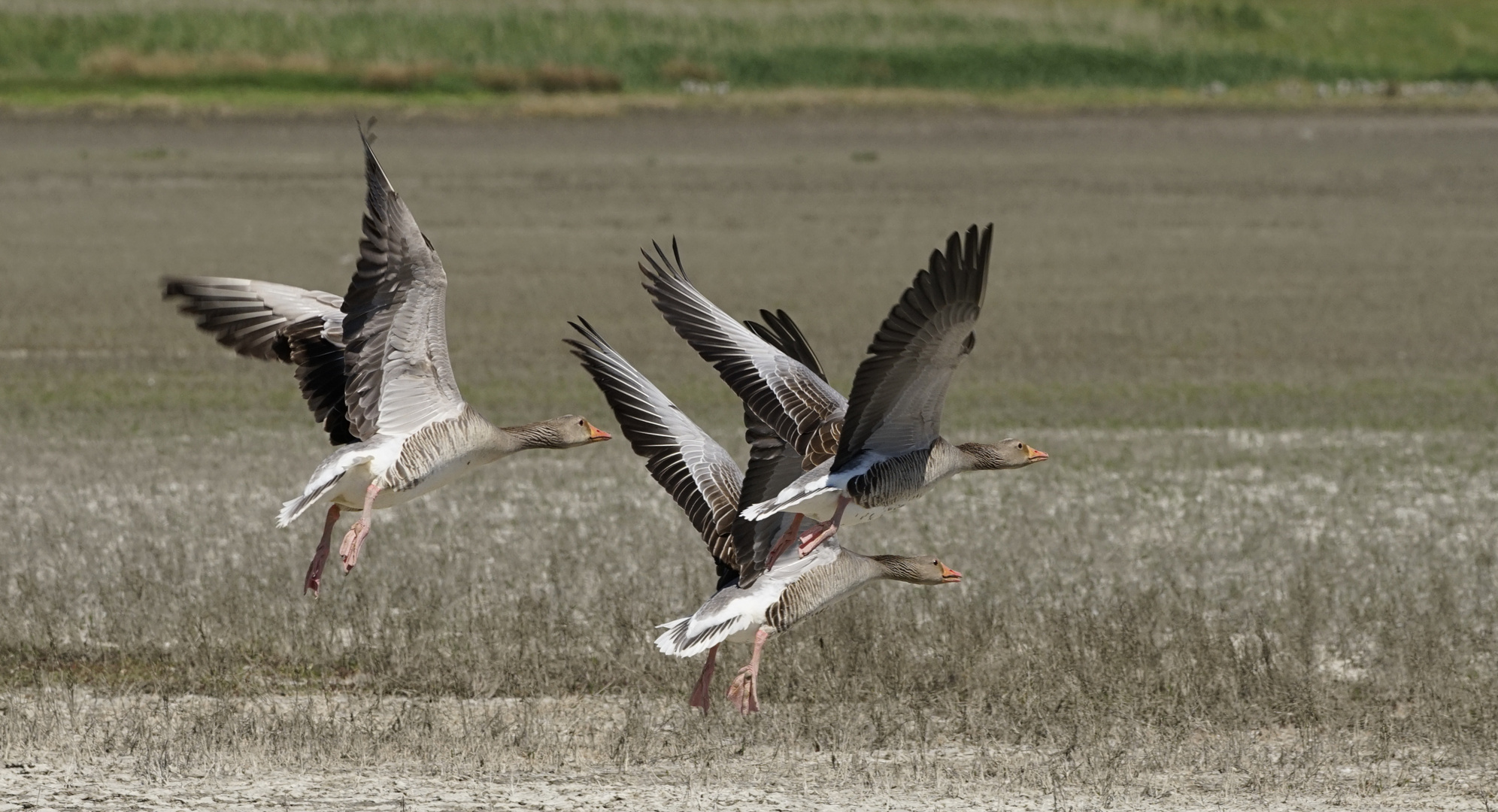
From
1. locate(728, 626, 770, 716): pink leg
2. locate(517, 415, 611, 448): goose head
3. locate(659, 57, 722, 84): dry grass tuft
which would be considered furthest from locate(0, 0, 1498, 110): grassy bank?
locate(728, 626, 770, 716): pink leg

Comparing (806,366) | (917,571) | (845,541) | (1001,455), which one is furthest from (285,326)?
(845,541)

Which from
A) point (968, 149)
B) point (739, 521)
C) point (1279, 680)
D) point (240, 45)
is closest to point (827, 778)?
point (739, 521)

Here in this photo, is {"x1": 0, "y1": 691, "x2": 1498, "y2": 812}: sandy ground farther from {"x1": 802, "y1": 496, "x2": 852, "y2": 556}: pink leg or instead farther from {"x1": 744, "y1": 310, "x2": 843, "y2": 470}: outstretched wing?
{"x1": 744, "y1": 310, "x2": 843, "y2": 470}: outstretched wing

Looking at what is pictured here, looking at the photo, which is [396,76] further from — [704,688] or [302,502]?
[302,502]

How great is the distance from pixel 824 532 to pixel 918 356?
0.85 metres

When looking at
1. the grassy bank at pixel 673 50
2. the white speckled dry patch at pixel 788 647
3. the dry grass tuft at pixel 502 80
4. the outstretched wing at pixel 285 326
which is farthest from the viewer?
the grassy bank at pixel 673 50

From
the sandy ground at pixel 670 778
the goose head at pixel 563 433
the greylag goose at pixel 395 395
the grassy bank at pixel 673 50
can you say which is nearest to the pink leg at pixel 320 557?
the greylag goose at pixel 395 395

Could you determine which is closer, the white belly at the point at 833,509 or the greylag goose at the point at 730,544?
the white belly at the point at 833,509

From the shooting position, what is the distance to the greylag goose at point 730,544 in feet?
28.5

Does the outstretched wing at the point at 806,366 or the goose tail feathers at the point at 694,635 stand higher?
the outstretched wing at the point at 806,366

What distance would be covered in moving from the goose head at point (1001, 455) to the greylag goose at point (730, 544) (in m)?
0.49

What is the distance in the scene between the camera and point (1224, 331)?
893 inches

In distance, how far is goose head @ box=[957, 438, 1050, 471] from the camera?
9.19 meters

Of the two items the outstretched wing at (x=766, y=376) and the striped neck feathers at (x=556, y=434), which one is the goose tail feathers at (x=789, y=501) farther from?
the striped neck feathers at (x=556, y=434)
